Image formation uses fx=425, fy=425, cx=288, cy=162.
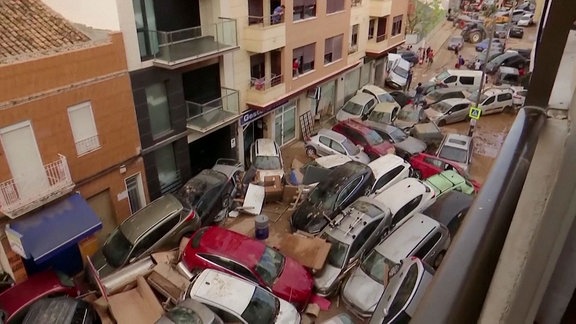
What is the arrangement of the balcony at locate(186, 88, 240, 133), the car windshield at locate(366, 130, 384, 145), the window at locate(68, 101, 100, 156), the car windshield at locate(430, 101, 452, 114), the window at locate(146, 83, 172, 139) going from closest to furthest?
the window at locate(68, 101, 100, 156), the window at locate(146, 83, 172, 139), the balcony at locate(186, 88, 240, 133), the car windshield at locate(366, 130, 384, 145), the car windshield at locate(430, 101, 452, 114)

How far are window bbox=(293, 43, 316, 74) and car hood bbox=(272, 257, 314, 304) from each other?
10845 millimetres

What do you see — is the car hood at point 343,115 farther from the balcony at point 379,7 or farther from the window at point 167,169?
the window at point 167,169

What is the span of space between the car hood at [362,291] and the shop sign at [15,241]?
7.84 metres

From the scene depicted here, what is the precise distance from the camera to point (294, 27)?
1809cm

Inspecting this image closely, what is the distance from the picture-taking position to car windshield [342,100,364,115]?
22812mm

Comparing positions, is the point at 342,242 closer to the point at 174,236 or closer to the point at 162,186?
the point at 174,236

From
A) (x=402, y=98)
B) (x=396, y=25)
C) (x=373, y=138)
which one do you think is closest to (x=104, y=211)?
(x=373, y=138)

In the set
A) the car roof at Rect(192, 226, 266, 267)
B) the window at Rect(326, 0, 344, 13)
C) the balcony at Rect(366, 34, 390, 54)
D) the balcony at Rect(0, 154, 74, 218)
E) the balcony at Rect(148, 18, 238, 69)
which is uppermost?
the window at Rect(326, 0, 344, 13)

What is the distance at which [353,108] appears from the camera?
75.8ft

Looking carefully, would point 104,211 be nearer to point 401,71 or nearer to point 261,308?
point 261,308

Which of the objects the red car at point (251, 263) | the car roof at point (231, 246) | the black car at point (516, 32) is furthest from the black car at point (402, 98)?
the black car at point (516, 32)

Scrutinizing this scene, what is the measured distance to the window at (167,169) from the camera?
585 inches

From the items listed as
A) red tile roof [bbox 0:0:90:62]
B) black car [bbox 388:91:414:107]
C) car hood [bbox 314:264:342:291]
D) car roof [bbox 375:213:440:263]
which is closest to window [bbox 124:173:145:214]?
red tile roof [bbox 0:0:90:62]

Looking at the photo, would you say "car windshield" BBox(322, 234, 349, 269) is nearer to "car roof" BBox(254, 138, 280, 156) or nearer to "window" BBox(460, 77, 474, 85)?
"car roof" BBox(254, 138, 280, 156)
